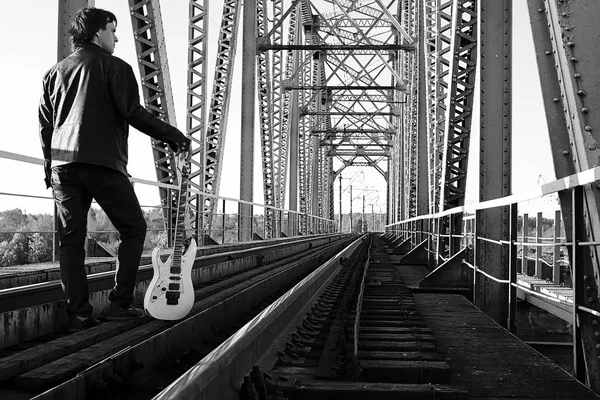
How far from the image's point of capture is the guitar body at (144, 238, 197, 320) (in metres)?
3.74

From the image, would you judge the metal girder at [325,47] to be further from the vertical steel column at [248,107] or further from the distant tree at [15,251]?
the distant tree at [15,251]

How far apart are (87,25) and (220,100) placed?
34.4ft

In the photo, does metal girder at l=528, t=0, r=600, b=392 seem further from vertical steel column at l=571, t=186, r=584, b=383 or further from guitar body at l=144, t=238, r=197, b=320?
guitar body at l=144, t=238, r=197, b=320

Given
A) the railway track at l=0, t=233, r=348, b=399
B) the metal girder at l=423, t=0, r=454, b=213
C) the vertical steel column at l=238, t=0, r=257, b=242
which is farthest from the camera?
the vertical steel column at l=238, t=0, r=257, b=242

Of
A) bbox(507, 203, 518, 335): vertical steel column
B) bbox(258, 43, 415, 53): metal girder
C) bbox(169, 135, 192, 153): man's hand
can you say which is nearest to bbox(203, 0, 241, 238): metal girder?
bbox(258, 43, 415, 53): metal girder

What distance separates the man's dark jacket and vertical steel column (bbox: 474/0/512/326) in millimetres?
3616

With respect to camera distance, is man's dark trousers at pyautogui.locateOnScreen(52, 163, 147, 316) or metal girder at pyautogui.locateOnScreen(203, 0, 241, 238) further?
metal girder at pyautogui.locateOnScreen(203, 0, 241, 238)

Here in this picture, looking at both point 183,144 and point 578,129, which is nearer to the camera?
point 578,129

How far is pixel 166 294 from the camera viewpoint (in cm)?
378

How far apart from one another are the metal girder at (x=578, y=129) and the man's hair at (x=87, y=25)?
2.55 meters

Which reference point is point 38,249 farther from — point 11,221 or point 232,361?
point 232,361

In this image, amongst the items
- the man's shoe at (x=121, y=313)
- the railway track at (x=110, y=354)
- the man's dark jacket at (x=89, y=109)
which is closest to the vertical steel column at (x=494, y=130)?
the railway track at (x=110, y=354)

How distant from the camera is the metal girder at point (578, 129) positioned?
10.6 feet

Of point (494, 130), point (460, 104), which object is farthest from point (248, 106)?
point (494, 130)
